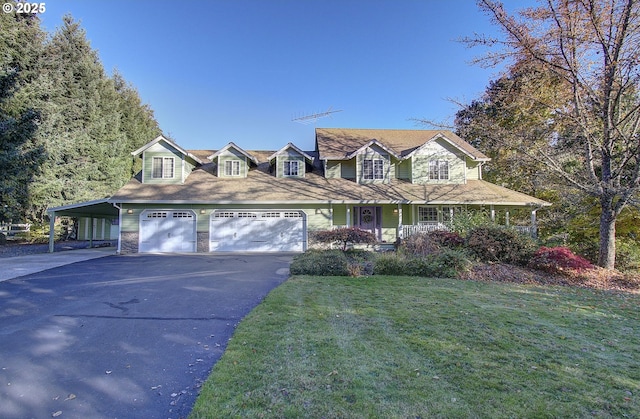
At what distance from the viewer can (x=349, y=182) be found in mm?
18156

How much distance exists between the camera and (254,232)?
1647 cm

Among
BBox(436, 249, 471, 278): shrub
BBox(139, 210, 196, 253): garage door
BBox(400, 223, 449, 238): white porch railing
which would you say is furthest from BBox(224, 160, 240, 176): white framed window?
BBox(436, 249, 471, 278): shrub

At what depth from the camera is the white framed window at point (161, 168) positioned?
17531mm

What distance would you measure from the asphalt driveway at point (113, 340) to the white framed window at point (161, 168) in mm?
Result: 9458

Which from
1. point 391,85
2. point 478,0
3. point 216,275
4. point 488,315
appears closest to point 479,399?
point 488,315

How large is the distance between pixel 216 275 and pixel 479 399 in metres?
8.00

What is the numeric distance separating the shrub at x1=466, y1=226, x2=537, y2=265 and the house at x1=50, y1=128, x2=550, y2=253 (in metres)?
4.94

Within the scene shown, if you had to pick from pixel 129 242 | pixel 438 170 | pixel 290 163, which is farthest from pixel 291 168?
pixel 129 242

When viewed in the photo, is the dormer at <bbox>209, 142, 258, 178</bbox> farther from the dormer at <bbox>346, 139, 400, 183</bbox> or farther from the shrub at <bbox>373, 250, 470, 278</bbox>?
the shrub at <bbox>373, 250, 470, 278</bbox>

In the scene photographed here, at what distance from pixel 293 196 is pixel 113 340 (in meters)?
12.2

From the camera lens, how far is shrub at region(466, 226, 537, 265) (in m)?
10.5

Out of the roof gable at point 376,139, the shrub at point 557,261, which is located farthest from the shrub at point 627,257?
the roof gable at point 376,139

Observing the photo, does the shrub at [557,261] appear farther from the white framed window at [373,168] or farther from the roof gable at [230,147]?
the roof gable at [230,147]

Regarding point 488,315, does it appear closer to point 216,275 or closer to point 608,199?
point 216,275
